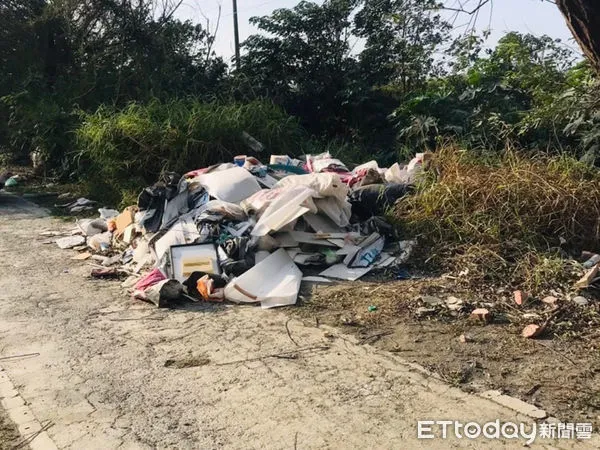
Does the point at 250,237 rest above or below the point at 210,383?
above

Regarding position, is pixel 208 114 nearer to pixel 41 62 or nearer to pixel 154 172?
pixel 154 172

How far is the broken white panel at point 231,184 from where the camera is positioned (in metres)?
6.38

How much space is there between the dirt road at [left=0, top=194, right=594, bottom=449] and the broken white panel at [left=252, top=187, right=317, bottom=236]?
1.05 metres

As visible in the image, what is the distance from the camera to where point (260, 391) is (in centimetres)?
327

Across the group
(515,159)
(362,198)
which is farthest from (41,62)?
(515,159)

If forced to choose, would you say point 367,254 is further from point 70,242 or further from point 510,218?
point 70,242

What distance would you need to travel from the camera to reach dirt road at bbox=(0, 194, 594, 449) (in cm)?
286

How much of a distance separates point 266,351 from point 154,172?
603 cm

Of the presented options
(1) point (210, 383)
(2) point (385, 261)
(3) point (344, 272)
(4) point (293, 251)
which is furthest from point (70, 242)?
(1) point (210, 383)

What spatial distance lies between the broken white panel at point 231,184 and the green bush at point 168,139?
2217mm

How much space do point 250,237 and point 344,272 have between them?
3.08 feet

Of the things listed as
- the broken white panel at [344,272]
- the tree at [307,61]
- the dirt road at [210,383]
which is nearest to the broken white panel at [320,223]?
the broken white panel at [344,272]

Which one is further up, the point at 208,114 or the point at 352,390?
the point at 208,114

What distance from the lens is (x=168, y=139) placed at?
9055mm
